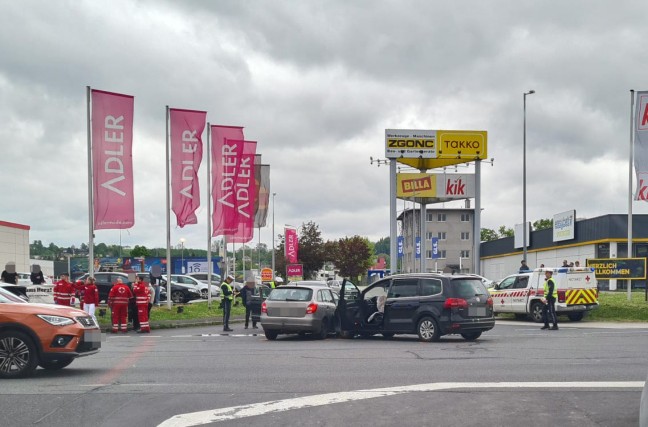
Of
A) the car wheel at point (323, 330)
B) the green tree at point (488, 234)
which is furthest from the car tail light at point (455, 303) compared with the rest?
the green tree at point (488, 234)

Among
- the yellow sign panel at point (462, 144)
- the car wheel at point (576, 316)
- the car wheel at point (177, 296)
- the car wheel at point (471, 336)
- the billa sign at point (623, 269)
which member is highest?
the yellow sign panel at point (462, 144)

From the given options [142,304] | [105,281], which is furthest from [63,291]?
Answer: [105,281]

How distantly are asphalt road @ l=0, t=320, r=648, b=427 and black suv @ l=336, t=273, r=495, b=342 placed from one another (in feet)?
3.67

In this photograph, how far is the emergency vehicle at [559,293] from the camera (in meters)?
26.5

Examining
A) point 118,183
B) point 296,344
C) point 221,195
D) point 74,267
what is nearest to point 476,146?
point 221,195

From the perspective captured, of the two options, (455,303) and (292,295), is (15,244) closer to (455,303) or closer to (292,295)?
(292,295)

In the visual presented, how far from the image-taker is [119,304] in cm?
2369

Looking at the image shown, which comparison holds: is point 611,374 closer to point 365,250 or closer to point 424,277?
point 424,277

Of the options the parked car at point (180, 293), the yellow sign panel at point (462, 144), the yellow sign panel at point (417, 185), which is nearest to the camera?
the parked car at point (180, 293)

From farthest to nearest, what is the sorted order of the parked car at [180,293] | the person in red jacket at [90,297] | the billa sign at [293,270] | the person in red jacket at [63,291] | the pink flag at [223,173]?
the billa sign at [293,270]
the parked car at [180,293]
the pink flag at [223,173]
the person in red jacket at [90,297]
the person in red jacket at [63,291]

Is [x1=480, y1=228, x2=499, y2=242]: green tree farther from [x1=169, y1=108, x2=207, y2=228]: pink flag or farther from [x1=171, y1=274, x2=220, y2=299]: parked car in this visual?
[x1=169, y1=108, x2=207, y2=228]: pink flag

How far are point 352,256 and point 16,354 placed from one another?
8623 cm

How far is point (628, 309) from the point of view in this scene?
93.8 ft

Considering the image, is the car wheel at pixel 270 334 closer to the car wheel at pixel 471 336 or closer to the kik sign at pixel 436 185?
the car wheel at pixel 471 336
